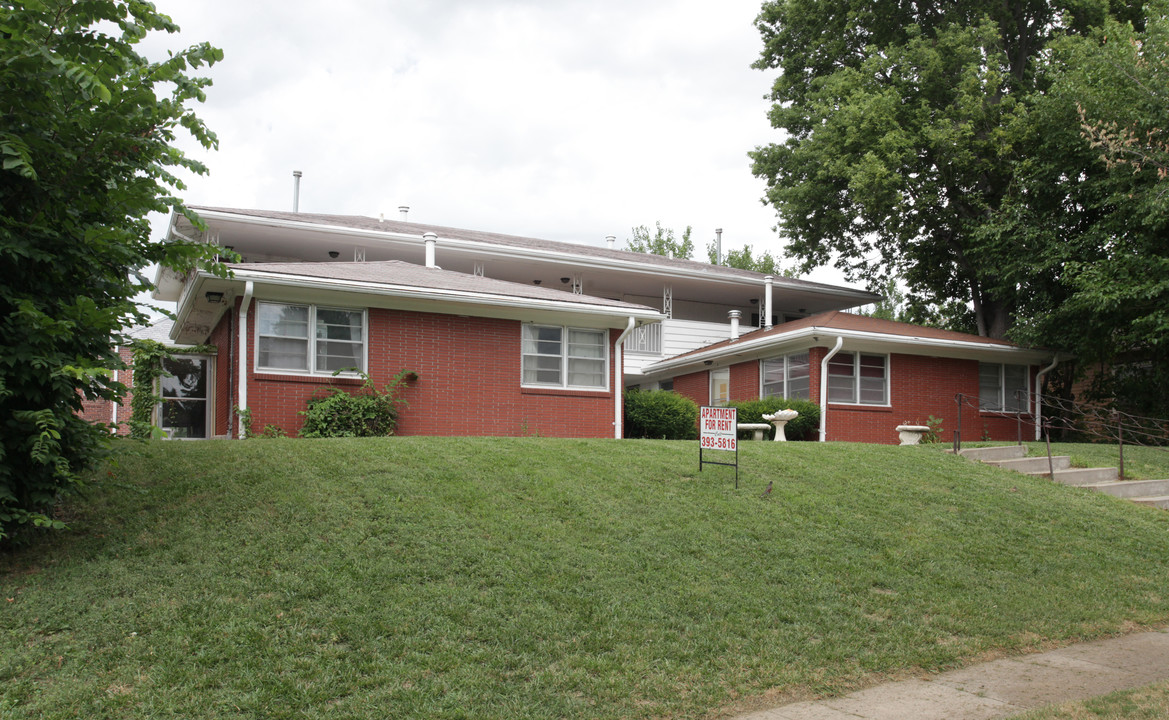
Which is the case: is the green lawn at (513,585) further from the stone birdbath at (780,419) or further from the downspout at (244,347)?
the stone birdbath at (780,419)

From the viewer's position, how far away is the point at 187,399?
56.6ft

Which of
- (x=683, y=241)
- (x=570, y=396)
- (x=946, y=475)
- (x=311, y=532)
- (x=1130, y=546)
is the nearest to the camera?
(x=311, y=532)

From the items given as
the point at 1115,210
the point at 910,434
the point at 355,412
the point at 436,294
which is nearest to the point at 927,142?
the point at 1115,210

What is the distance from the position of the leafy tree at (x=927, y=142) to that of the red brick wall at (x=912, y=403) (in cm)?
300

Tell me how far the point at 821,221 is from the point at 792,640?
21657mm

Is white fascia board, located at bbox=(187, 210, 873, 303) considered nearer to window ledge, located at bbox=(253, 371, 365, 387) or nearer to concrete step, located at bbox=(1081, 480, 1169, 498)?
window ledge, located at bbox=(253, 371, 365, 387)

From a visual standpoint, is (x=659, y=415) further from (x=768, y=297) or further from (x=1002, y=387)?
(x=1002, y=387)

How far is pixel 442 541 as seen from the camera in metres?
7.21

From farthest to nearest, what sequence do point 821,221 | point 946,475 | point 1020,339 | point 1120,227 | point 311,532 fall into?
point 821,221 → point 1020,339 → point 1120,227 → point 946,475 → point 311,532

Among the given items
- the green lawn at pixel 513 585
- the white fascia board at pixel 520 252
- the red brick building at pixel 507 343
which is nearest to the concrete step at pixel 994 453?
the green lawn at pixel 513 585

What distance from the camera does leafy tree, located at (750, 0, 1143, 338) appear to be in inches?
828

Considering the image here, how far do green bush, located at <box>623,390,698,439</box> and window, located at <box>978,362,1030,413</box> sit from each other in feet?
27.3

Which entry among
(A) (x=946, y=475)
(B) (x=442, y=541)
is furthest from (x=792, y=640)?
(A) (x=946, y=475)

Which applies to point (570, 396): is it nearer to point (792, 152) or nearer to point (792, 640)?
point (792, 640)
